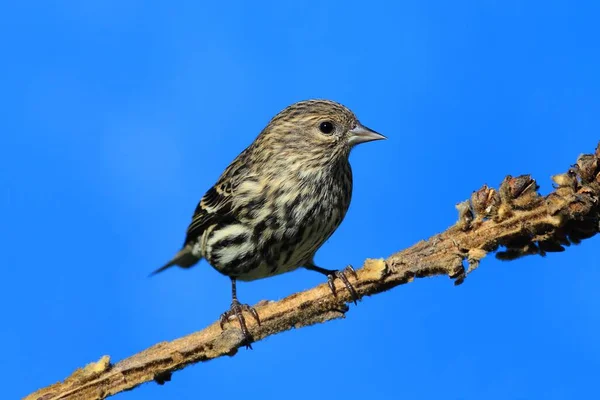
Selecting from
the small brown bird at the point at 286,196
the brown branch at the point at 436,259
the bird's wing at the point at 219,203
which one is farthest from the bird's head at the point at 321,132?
the brown branch at the point at 436,259

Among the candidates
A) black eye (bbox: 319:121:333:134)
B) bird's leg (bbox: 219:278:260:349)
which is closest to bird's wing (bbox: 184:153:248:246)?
black eye (bbox: 319:121:333:134)

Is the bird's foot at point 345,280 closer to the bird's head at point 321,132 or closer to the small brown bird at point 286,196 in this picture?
the small brown bird at point 286,196

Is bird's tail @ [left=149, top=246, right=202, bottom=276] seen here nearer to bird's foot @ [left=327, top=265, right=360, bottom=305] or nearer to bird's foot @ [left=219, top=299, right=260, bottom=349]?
bird's foot @ [left=219, top=299, right=260, bottom=349]

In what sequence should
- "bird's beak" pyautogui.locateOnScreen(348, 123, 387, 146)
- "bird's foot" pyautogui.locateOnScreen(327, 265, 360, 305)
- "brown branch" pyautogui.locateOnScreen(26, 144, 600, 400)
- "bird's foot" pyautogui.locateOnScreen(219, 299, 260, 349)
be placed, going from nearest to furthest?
"brown branch" pyautogui.locateOnScreen(26, 144, 600, 400)
"bird's foot" pyautogui.locateOnScreen(327, 265, 360, 305)
"bird's foot" pyautogui.locateOnScreen(219, 299, 260, 349)
"bird's beak" pyautogui.locateOnScreen(348, 123, 387, 146)

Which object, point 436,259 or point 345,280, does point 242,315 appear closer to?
point 345,280

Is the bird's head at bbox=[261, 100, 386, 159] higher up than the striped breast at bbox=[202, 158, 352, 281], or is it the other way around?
the bird's head at bbox=[261, 100, 386, 159]

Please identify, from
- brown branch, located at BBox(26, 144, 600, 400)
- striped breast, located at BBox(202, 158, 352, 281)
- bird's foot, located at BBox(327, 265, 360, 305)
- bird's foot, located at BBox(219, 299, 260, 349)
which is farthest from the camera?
striped breast, located at BBox(202, 158, 352, 281)

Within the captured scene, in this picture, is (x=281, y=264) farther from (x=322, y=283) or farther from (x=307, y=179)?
(x=322, y=283)
